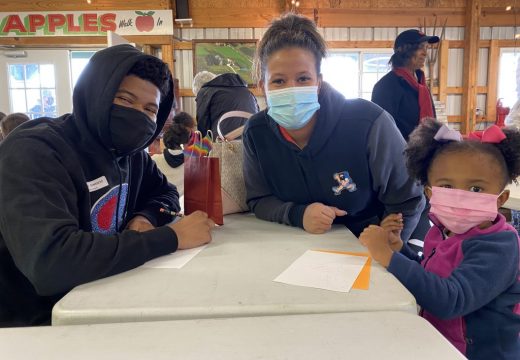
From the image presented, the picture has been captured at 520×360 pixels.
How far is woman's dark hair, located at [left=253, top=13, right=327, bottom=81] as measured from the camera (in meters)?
1.39

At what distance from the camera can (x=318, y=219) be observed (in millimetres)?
1281

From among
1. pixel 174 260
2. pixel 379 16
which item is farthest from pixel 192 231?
pixel 379 16

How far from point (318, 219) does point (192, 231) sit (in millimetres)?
402

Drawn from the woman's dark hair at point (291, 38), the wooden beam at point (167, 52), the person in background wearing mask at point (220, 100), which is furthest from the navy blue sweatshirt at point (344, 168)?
the wooden beam at point (167, 52)

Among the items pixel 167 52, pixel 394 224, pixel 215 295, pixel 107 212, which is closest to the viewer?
pixel 215 295

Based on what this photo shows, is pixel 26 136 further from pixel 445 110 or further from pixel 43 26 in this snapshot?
pixel 445 110

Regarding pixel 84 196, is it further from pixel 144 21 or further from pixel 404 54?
pixel 144 21

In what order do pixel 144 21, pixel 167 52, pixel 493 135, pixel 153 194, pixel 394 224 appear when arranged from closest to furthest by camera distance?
pixel 493 135 → pixel 394 224 → pixel 153 194 → pixel 144 21 → pixel 167 52

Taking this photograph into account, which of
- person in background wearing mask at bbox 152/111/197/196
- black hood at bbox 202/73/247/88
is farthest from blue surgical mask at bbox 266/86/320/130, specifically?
black hood at bbox 202/73/247/88

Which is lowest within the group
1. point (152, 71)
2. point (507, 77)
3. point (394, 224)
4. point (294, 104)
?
point (394, 224)

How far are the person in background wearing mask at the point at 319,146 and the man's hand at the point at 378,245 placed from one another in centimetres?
28

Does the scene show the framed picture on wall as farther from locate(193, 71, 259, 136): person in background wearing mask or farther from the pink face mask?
the pink face mask

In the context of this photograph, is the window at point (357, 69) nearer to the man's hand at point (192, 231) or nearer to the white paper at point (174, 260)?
the man's hand at point (192, 231)

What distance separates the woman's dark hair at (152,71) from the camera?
1252 millimetres
